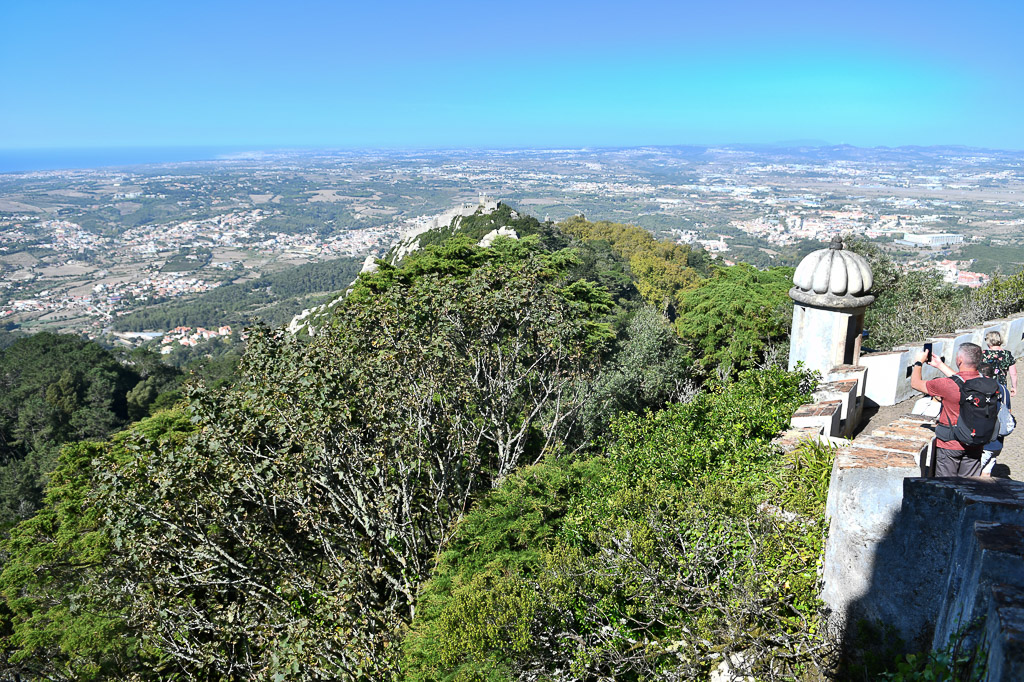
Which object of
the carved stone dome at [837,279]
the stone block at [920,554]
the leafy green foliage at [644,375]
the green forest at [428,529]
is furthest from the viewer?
the leafy green foliage at [644,375]

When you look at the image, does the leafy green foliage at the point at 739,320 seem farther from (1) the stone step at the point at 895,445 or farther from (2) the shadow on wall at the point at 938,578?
(2) the shadow on wall at the point at 938,578

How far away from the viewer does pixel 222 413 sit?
6586 millimetres

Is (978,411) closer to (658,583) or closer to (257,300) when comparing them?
(658,583)

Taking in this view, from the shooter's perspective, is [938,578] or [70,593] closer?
[938,578]

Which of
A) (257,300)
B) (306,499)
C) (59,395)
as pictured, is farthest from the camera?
(257,300)

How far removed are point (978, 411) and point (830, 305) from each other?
3045mm

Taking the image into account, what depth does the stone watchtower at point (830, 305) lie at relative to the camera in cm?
717

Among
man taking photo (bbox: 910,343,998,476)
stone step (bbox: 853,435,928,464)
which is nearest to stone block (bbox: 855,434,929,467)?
stone step (bbox: 853,435,928,464)

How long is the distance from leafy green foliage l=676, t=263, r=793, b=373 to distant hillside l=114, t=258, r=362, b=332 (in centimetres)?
5904

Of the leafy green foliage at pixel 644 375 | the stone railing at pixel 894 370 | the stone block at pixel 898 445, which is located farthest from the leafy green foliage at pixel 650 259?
the stone block at pixel 898 445

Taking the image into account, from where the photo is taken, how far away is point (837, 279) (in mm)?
7188

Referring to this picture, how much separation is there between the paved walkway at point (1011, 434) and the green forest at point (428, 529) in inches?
39.5

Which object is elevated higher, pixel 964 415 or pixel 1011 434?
pixel 964 415

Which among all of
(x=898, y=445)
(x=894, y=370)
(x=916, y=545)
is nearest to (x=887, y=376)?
(x=894, y=370)
